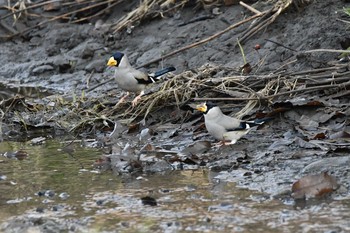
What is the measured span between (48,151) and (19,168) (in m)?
0.81

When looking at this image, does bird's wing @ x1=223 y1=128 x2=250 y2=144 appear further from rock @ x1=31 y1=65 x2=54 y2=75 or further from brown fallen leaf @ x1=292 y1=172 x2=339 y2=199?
rock @ x1=31 y1=65 x2=54 y2=75

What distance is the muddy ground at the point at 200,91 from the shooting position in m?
7.36

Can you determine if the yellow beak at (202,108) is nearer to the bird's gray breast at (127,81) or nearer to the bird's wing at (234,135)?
the bird's wing at (234,135)

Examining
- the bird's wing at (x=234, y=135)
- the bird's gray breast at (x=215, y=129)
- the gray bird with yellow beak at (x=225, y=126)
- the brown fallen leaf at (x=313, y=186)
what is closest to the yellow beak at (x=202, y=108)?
the gray bird with yellow beak at (x=225, y=126)

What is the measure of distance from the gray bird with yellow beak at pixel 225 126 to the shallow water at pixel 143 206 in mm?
881

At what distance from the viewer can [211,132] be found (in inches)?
324

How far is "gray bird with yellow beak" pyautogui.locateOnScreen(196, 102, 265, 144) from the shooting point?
26.6 feet

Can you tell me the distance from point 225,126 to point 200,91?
134cm

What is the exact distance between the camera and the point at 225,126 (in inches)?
320

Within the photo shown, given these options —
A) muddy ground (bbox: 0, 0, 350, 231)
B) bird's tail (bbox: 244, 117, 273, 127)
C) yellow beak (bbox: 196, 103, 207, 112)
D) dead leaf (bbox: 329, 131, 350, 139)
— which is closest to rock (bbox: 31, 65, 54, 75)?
muddy ground (bbox: 0, 0, 350, 231)

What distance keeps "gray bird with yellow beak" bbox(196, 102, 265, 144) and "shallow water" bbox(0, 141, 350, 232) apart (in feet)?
2.89

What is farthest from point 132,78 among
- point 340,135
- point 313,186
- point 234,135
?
point 313,186

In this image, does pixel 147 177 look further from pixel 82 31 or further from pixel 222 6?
pixel 82 31

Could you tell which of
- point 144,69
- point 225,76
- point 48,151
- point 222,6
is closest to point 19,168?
point 48,151
